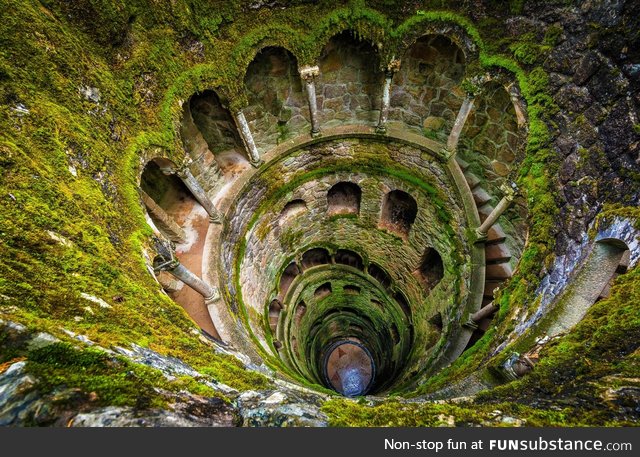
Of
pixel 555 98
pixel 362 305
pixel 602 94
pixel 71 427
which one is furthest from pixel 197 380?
pixel 362 305

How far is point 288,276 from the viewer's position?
1409 cm

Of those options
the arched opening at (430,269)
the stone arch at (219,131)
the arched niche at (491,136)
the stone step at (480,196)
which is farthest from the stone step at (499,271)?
the stone arch at (219,131)

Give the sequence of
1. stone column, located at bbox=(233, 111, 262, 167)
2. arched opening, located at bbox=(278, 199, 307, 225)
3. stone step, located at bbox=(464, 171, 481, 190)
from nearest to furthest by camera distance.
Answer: stone column, located at bbox=(233, 111, 262, 167)
stone step, located at bbox=(464, 171, 481, 190)
arched opening, located at bbox=(278, 199, 307, 225)

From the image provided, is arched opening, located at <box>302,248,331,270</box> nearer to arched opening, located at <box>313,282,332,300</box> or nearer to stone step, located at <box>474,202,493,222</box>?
arched opening, located at <box>313,282,332,300</box>

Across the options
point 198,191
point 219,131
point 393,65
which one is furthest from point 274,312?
point 393,65

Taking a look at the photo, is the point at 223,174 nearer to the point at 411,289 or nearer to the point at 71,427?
the point at 411,289

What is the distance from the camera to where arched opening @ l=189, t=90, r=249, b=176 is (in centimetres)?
938

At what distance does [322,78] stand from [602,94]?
23.8 feet

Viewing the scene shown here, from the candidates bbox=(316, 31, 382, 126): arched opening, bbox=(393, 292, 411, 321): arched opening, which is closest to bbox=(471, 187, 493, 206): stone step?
bbox=(316, 31, 382, 126): arched opening

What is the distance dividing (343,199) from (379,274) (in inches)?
163

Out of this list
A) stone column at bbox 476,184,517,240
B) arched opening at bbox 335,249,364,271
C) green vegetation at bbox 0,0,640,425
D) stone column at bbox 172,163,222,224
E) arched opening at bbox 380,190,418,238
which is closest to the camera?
green vegetation at bbox 0,0,640,425

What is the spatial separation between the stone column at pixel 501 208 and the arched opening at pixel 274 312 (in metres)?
8.06

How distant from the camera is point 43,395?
1.87 m

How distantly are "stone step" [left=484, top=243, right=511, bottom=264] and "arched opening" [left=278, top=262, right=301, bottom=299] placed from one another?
7627 mm
